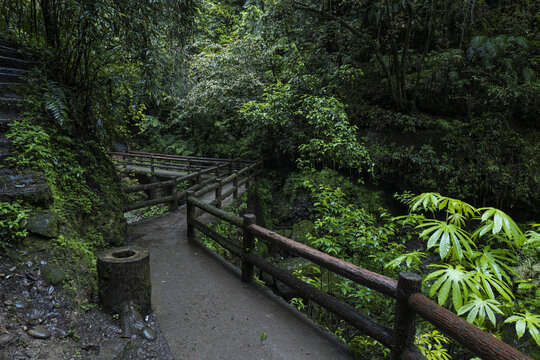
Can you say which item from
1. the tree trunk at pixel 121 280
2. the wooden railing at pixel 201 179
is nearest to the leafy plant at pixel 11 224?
the tree trunk at pixel 121 280

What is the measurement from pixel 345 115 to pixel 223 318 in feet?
22.6

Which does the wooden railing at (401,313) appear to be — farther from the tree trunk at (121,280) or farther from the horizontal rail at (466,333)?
the tree trunk at (121,280)

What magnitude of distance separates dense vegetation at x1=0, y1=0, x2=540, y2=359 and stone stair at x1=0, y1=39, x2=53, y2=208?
0.17 meters

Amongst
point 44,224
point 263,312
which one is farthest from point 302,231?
point 44,224

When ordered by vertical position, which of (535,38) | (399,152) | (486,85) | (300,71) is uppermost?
(535,38)

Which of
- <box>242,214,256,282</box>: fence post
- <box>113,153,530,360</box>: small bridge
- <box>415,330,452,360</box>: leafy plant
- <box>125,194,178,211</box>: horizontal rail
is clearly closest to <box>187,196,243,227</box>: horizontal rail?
<box>113,153,530,360</box>: small bridge

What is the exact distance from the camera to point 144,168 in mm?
15438

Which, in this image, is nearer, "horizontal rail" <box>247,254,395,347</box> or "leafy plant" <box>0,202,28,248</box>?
"horizontal rail" <box>247,254,395,347</box>

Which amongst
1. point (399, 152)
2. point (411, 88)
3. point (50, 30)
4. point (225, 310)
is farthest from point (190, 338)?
point (411, 88)

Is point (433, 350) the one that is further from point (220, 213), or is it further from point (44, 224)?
point (44, 224)

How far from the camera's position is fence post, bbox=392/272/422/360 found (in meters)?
2.15

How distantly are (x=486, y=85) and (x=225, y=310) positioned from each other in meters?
10.2

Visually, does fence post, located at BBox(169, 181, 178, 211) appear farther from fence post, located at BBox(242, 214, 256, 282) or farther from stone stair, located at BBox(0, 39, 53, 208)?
fence post, located at BBox(242, 214, 256, 282)

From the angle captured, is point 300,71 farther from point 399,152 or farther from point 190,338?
point 190,338
